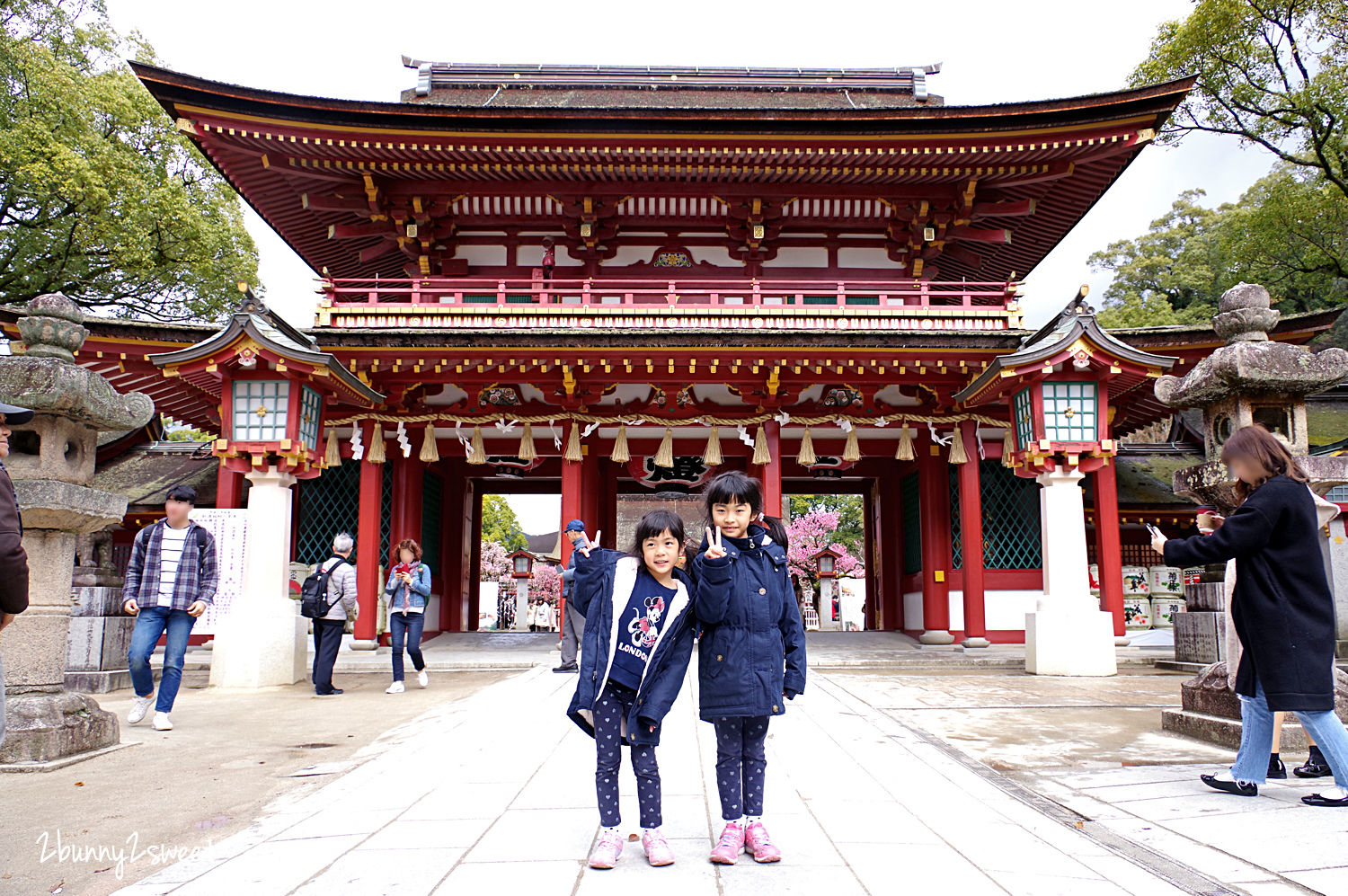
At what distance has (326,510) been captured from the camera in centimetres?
1362

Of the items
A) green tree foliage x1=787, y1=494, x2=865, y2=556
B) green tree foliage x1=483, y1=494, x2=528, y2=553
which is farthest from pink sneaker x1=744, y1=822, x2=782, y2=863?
green tree foliage x1=483, y1=494, x2=528, y2=553

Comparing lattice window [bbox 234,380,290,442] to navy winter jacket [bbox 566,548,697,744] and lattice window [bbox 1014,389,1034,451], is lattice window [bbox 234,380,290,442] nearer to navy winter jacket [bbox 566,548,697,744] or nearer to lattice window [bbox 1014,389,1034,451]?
navy winter jacket [bbox 566,548,697,744]

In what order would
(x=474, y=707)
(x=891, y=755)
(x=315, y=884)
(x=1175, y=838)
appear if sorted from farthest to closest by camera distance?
(x=474, y=707) < (x=891, y=755) < (x=1175, y=838) < (x=315, y=884)

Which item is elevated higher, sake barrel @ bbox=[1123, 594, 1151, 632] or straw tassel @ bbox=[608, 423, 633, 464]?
straw tassel @ bbox=[608, 423, 633, 464]

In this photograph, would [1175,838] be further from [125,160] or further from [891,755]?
[125,160]

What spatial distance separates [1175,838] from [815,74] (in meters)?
17.7

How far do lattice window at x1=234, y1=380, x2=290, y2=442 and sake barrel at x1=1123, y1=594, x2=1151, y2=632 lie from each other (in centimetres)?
1652

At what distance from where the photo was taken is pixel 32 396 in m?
5.03

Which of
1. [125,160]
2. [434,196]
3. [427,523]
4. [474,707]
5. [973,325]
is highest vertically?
[125,160]

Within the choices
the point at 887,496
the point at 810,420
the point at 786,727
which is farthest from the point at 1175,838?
the point at 887,496

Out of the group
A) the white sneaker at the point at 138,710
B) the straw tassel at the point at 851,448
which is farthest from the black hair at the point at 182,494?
the straw tassel at the point at 851,448

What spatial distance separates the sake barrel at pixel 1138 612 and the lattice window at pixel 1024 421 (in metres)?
8.37

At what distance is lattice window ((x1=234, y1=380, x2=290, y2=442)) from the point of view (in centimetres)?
1017

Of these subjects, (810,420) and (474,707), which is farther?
(810,420)
